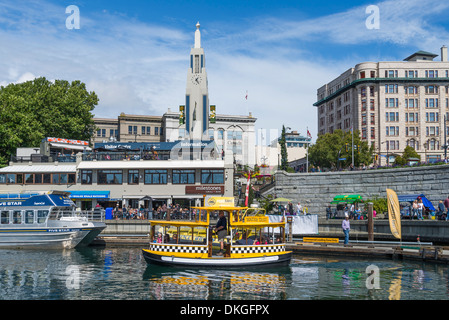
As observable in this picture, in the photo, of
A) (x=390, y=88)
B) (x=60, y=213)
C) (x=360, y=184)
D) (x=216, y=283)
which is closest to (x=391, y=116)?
(x=390, y=88)

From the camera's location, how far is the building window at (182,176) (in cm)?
5366

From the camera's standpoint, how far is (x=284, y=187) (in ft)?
189

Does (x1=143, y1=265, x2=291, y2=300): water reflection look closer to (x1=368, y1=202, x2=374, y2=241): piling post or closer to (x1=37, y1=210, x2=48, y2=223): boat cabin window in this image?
(x1=368, y1=202, x2=374, y2=241): piling post

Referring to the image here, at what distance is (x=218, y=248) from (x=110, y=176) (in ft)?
99.5

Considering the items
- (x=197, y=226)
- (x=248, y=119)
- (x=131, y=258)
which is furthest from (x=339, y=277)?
(x=248, y=119)

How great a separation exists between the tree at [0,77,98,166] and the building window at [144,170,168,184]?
2000cm

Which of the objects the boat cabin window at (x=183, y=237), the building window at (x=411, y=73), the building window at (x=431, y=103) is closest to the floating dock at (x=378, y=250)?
the boat cabin window at (x=183, y=237)

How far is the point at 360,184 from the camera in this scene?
53625mm

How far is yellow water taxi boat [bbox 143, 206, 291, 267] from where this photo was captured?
25969mm

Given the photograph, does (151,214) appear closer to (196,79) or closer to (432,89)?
(196,79)

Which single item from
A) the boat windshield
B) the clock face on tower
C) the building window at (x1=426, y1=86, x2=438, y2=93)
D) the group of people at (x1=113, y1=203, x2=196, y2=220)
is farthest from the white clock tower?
the boat windshield

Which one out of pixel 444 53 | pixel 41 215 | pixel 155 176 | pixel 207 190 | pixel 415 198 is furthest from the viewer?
pixel 444 53

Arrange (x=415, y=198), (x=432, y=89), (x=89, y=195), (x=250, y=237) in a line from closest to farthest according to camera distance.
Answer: (x=250, y=237) < (x=415, y=198) < (x=89, y=195) < (x=432, y=89)
